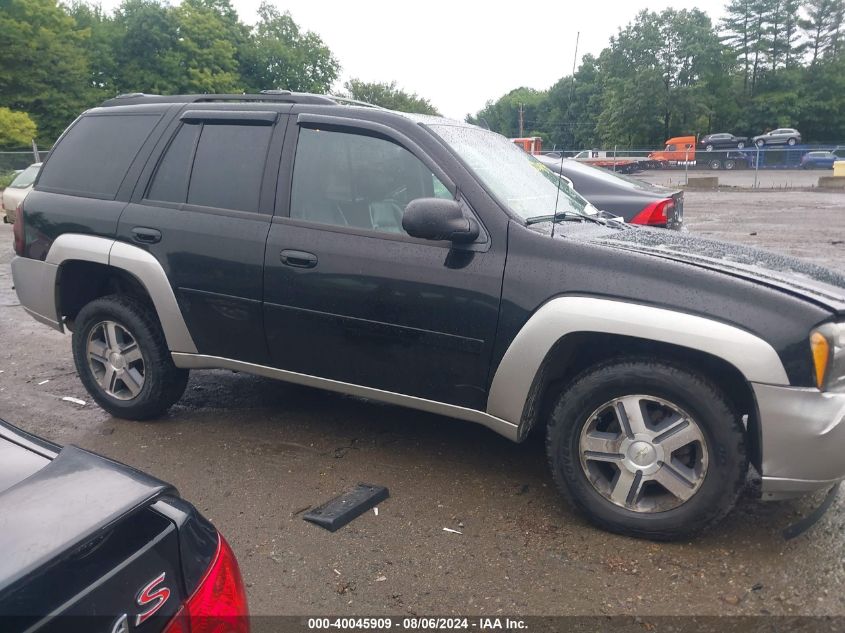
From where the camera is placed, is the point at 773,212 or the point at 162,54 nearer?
the point at 773,212

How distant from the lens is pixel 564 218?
3910mm

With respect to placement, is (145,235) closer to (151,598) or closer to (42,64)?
(151,598)

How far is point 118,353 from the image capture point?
470 centimetres

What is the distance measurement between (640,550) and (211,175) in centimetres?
305

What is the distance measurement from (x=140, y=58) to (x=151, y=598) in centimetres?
6823

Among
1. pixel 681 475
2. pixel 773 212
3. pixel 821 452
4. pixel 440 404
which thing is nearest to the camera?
pixel 821 452

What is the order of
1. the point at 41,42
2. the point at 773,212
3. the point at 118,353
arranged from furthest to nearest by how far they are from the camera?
the point at 41,42
the point at 773,212
the point at 118,353

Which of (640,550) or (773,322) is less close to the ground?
(773,322)

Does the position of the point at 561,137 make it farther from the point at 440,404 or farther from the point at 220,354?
the point at 220,354

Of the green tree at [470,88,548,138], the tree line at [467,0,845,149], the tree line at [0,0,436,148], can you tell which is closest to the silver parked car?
the tree line at [467,0,845,149]

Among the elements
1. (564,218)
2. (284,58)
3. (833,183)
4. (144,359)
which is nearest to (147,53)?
(284,58)

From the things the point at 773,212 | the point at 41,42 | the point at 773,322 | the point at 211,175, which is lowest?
the point at 773,212

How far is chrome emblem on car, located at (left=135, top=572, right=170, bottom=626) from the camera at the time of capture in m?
1.38

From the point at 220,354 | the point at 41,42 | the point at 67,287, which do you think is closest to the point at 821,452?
A: the point at 220,354
